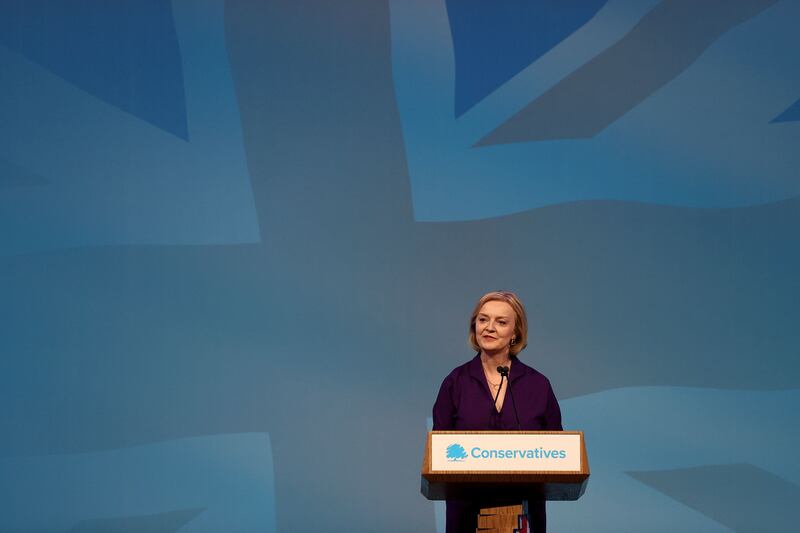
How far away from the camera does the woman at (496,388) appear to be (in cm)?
315

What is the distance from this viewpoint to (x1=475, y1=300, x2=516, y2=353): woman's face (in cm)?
325

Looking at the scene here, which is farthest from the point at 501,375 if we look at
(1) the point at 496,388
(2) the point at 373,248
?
(2) the point at 373,248

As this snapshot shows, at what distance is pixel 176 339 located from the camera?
16.8 ft

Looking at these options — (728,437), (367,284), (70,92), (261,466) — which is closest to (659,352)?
(728,437)

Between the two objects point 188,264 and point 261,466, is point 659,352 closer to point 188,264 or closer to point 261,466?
point 261,466

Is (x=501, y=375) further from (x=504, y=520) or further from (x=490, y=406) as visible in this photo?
(x=504, y=520)

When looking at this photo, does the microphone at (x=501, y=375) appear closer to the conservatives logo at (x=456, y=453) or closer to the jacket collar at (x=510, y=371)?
the jacket collar at (x=510, y=371)

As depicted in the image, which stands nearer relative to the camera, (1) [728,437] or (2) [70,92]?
(1) [728,437]

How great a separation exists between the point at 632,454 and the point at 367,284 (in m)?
1.60

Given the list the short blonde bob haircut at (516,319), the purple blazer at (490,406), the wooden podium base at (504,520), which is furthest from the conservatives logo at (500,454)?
the short blonde bob haircut at (516,319)

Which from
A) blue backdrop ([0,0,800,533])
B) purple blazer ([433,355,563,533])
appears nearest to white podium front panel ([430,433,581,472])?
purple blazer ([433,355,563,533])

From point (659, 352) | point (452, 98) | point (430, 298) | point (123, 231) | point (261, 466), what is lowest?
point (261, 466)

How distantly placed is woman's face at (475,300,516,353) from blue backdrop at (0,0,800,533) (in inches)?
72.6

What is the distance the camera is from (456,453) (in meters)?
2.70
